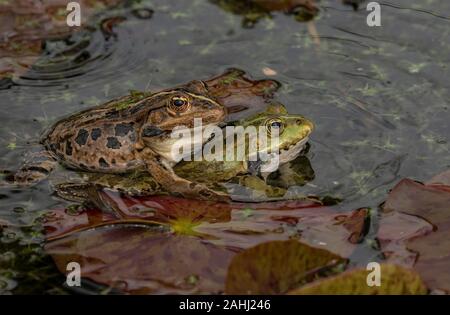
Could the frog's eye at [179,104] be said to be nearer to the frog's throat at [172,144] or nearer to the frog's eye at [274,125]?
the frog's throat at [172,144]

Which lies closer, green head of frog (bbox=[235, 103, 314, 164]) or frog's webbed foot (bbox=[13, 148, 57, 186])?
green head of frog (bbox=[235, 103, 314, 164])

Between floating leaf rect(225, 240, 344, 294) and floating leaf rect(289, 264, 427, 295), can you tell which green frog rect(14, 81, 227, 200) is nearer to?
floating leaf rect(225, 240, 344, 294)

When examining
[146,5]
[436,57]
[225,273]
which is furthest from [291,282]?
[146,5]

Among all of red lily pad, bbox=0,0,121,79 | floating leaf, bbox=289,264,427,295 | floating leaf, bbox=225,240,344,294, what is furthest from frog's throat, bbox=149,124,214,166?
red lily pad, bbox=0,0,121,79

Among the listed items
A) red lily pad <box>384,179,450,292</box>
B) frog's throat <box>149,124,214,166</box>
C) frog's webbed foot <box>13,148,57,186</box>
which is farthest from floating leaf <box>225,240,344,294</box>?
frog's webbed foot <box>13,148,57,186</box>

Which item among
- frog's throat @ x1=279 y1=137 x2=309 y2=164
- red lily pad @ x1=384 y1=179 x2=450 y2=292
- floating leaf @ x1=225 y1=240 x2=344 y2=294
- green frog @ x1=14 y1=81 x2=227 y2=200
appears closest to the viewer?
floating leaf @ x1=225 y1=240 x2=344 y2=294

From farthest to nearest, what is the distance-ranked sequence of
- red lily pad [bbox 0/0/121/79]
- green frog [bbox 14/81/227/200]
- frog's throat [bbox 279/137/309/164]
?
1. red lily pad [bbox 0/0/121/79]
2. frog's throat [bbox 279/137/309/164]
3. green frog [bbox 14/81/227/200]

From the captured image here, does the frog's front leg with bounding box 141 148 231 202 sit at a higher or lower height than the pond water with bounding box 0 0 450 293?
lower

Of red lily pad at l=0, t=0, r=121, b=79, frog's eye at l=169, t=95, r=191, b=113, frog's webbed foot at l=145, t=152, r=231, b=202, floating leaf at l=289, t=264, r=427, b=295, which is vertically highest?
frog's eye at l=169, t=95, r=191, b=113
